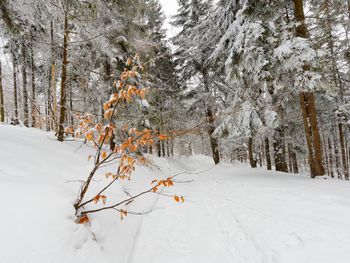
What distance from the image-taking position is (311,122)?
602 cm

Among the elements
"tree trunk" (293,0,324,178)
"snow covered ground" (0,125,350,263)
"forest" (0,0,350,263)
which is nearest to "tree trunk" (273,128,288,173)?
"forest" (0,0,350,263)

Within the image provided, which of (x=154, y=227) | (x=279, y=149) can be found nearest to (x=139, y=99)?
(x=154, y=227)

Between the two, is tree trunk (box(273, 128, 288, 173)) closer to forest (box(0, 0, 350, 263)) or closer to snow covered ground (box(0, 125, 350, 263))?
forest (box(0, 0, 350, 263))

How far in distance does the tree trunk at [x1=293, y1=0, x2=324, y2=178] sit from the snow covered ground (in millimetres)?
1962

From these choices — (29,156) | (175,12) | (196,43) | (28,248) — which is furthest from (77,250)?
(175,12)

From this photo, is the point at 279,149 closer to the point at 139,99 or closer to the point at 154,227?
the point at 139,99

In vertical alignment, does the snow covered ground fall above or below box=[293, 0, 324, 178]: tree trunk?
below

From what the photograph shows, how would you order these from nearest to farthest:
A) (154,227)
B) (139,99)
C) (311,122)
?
(154,227) → (311,122) → (139,99)

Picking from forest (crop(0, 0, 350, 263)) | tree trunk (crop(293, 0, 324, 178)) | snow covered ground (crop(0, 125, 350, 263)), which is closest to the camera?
snow covered ground (crop(0, 125, 350, 263))

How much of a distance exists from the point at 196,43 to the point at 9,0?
8.71 metres

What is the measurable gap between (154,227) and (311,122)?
230 inches

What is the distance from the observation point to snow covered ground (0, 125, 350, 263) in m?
1.75

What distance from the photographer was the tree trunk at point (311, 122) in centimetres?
596

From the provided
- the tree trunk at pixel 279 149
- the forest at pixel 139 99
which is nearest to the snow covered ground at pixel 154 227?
the forest at pixel 139 99
